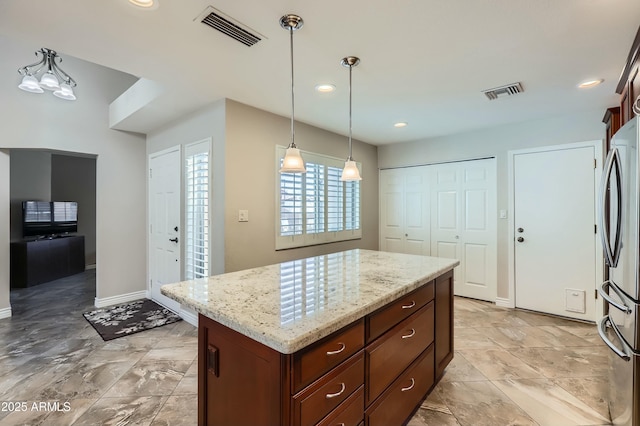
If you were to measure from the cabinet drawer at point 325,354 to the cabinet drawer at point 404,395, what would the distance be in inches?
15.2

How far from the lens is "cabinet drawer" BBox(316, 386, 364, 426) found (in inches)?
46.6

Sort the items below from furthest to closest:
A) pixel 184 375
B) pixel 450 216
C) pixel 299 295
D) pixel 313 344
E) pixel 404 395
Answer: pixel 450 216 < pixel 184 375 < pixel 404 395 < pixel 299 295 < pixel 313 344

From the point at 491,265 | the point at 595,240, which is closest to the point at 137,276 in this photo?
the point at 491,265

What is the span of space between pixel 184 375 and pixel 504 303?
3.83 metres

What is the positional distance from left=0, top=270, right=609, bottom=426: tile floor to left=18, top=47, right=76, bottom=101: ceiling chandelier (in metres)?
2.55

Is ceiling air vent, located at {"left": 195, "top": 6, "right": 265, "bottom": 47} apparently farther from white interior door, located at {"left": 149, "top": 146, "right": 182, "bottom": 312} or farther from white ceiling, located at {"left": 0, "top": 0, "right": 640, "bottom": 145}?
white interior door, located at {"left": 149, "top": 146, "right": 182, "bottom": 312}

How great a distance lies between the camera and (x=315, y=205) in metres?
3.88

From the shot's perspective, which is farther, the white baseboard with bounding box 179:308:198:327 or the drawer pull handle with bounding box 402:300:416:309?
the white baseboard with bounding box 179:308:198:327

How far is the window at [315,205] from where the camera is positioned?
11.3 feet

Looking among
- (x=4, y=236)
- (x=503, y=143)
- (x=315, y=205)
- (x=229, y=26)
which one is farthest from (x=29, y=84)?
(x=503, y=143)

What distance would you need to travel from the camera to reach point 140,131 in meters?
4.23

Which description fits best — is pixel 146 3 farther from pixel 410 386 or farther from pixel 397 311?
pixel 410 386

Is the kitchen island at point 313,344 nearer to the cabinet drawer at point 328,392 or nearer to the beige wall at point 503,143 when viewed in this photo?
the cabinet drawer at point 328,392

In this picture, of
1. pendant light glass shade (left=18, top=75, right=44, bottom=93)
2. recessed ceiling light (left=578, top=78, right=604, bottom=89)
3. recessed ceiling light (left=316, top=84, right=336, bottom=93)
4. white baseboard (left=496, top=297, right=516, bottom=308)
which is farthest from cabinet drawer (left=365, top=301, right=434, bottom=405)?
pendant light glass shade (left=18, top=75, right=44, bottom=93)
